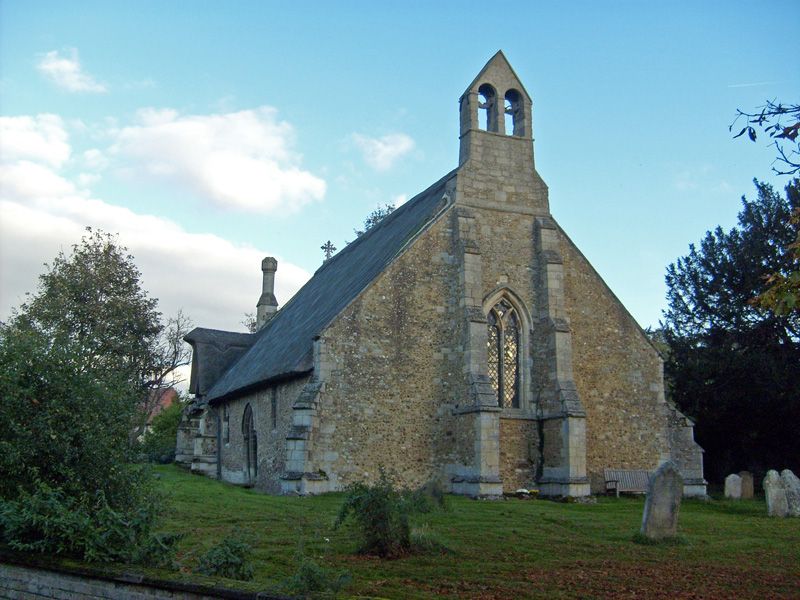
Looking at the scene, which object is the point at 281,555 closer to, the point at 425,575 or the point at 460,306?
the point at 425,575

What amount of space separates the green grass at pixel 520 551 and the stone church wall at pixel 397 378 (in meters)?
2.21

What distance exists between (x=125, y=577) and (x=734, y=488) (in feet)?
63.0

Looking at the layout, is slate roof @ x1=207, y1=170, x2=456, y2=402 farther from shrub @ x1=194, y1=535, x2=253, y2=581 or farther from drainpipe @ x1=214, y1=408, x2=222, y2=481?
shrub @ x1=194, y1=535, x2=253, y2=581

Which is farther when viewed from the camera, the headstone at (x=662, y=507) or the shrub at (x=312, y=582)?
the headstone at (x=662, y=507)

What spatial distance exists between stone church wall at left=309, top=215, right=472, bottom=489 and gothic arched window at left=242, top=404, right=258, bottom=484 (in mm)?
6139

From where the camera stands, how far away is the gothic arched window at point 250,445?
24906 mm

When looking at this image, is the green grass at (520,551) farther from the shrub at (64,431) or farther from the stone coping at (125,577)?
the shrub at (64,431)

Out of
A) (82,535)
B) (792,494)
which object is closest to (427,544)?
(82,535)

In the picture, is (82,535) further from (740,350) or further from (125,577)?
(740,350)

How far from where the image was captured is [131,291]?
3772cm

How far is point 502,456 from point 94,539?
14.2 metres

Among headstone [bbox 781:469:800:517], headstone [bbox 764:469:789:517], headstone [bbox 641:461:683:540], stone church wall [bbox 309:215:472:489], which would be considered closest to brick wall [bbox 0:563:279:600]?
headstone [bbox 641:461:683:540]

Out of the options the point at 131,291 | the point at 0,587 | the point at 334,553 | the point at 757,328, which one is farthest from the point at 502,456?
the point at 131,291

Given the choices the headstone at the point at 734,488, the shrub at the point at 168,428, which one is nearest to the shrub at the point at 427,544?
the headstone at the point at 734,488
